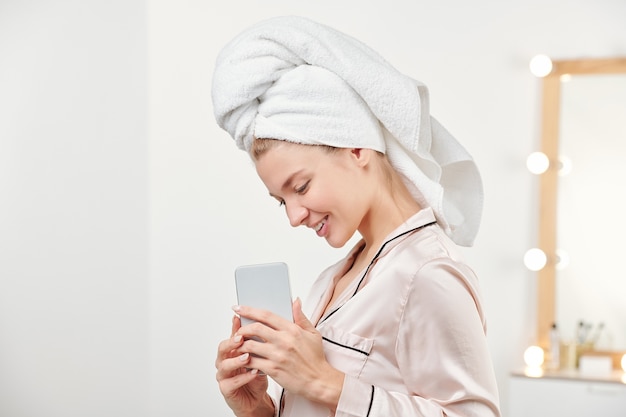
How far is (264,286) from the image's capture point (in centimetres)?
117

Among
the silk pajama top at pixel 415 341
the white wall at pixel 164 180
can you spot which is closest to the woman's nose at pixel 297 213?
the silk pajama top at pixel 415 341

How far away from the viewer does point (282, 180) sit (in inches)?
44.1

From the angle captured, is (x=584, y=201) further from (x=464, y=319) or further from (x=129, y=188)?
(x=464, y=319)

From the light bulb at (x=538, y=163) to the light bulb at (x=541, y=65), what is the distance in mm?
289

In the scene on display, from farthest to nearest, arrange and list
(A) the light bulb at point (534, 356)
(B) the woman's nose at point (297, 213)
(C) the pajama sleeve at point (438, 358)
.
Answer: (A) the light bulb at point (534, 356) → (B) the woman's nose at point (297, 213) → (C) the pajama sleeve at point (438, 358)

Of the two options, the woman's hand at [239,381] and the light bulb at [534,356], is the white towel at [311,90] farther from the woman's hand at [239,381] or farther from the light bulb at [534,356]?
the light bulb at [534,356]

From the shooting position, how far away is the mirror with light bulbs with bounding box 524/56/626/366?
2961 millimetres

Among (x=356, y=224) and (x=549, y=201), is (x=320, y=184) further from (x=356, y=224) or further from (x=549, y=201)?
(x=549, y=201)

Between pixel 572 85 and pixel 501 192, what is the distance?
0.46m

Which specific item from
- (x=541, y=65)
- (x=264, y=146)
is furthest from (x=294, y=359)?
(x=541, y=65)

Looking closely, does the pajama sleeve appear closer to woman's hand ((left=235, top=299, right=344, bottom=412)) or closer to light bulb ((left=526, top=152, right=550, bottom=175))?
woman's hand ((left=235, top=299, right=344, bottom=412))

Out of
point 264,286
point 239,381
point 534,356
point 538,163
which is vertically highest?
point 538,163

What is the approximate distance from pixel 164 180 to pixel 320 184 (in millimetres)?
2254

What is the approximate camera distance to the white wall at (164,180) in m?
2.97
